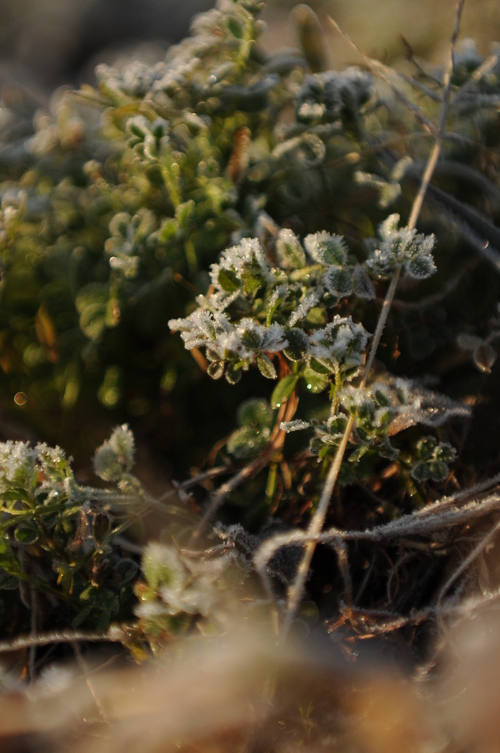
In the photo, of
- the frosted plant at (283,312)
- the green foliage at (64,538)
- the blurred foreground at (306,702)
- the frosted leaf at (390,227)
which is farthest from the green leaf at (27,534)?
the frosted leaf at (390,227)

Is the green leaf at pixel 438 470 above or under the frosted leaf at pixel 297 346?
under

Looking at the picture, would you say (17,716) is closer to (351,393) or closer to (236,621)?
(236,621)

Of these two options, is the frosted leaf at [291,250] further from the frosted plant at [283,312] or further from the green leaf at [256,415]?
the green leaf at [256,415]

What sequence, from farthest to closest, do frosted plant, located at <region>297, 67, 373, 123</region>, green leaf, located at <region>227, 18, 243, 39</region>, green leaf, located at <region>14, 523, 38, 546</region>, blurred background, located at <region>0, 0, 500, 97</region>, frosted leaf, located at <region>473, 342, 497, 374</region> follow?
blurred background, located at <region>0, 0, 500, 97</region> < green leaf, located at <region>227, 18, 243, 39</region> < frosted plant, located at <region>297, 67, 373, 123</region> < frosted leaf, located at <region>473, 342, 497, 374</region> < green leaf, located at <region>14, 523, 38, 546</region>

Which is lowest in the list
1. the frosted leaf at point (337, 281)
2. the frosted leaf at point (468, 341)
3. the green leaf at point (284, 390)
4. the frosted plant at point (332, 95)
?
the frosted leaf at point (468, 341)

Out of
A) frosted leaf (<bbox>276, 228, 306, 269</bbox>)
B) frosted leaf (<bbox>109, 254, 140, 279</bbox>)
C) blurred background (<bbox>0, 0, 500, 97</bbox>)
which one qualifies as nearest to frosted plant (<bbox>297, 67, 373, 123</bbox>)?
Answer: frosted leaf (<bbox>276, 228, 306, 269</bbox>)

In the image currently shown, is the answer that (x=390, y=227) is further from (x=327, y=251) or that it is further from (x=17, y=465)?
(x=17, y=465)

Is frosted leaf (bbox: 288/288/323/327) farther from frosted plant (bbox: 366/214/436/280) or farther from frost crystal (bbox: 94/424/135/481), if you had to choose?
frost crystal (bbox: 94/424/135/481)
